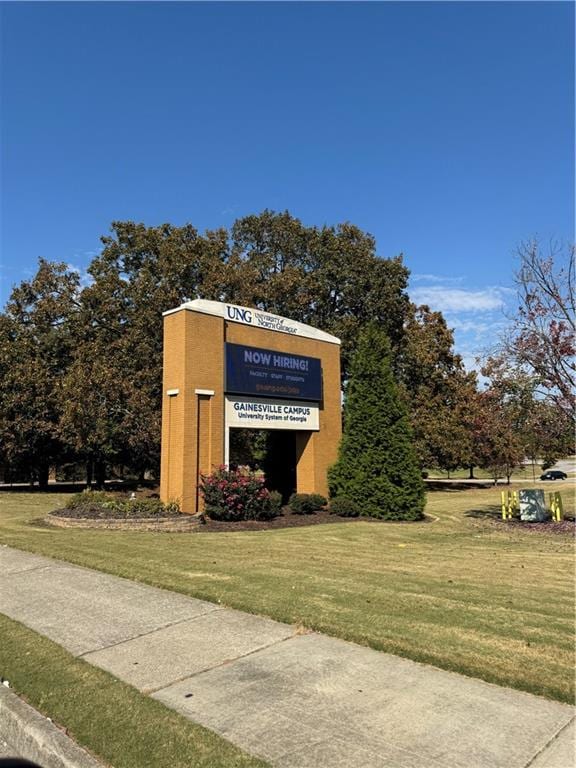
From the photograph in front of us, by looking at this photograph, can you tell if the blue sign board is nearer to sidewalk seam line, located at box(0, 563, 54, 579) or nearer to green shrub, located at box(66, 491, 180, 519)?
green shrub, located at box(66, 491, 180, 519)

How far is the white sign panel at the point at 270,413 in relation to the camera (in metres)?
18.8

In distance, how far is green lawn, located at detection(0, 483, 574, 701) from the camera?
495 cm

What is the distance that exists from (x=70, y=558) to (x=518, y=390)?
13128 millimetres

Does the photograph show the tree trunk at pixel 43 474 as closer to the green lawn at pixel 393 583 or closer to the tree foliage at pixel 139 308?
the tree foliage at pixel 139 308

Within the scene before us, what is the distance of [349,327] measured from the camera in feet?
116

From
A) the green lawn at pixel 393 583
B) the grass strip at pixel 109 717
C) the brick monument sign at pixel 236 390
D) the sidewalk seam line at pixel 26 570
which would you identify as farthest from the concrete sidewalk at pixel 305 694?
the brick monument sign at pixel 236 390

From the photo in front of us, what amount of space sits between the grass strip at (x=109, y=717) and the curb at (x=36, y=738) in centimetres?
6

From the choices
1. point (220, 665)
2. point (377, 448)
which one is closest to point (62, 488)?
point (377, 448)

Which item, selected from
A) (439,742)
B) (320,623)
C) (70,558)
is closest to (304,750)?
(439,742)

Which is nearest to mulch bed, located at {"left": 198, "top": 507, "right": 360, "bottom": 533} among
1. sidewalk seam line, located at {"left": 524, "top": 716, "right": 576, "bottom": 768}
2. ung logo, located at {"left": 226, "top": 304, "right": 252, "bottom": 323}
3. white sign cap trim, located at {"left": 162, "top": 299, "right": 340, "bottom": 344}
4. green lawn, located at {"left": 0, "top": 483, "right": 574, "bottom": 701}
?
green lawn, located at {"left": 0, "top": 483, "right": 574, "bottom": 701}

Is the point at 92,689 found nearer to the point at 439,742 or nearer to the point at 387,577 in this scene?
the point at 439,742

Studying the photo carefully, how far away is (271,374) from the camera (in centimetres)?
2027

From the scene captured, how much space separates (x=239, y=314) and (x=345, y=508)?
24.5ft

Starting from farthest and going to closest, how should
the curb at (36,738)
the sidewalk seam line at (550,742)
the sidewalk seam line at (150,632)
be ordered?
the sidewalk seam line at (150,632) < the curb at (36,738) < the sidewalk seam line at (550,742)
